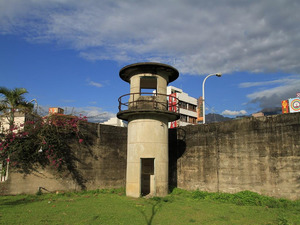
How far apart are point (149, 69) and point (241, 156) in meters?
7.49

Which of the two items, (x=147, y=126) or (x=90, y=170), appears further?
(x=90, y=170)

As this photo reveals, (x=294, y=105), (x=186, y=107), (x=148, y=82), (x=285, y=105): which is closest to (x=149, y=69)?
(x=148, y=82)

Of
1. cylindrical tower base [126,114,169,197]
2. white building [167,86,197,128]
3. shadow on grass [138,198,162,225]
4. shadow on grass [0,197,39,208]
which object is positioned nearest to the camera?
shadow on grass [138,198,162,225]

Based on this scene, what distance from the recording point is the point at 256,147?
13.0 m

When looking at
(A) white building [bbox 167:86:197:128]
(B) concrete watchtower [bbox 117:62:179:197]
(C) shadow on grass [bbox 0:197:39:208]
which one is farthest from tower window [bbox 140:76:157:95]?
(A) white building [bbox 167:86:197:128]

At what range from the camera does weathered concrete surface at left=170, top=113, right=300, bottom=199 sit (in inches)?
464

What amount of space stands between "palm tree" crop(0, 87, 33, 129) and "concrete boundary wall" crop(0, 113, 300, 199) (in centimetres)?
367

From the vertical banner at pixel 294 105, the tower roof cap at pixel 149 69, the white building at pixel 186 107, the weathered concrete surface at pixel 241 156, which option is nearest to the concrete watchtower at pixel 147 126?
the tower roof cap at pixel 149 69

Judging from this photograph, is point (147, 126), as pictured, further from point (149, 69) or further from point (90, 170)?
point (90, 170)

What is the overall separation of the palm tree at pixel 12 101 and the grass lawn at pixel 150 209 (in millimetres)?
4832

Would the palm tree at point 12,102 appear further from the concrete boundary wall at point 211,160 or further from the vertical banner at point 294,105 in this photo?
the vertical banner at point 294,105

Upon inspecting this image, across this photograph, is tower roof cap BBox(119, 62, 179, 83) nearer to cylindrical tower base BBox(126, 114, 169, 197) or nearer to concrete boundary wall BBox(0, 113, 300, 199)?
cylindrical tower base BBox(126, 114, 169, 197)

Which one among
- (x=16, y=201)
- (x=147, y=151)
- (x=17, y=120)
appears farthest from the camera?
(x=17, y=120)

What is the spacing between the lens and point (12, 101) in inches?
567
